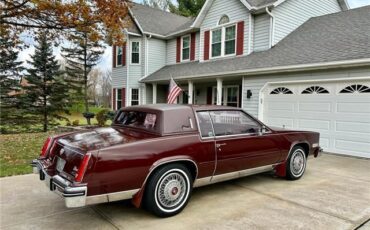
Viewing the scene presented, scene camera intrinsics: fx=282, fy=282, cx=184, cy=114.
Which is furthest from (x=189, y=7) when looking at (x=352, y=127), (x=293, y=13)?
(x=352, y=127)

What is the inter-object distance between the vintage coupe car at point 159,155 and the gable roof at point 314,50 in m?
4.56

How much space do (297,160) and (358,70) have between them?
161 inches

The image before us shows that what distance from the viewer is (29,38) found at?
11.6 metres

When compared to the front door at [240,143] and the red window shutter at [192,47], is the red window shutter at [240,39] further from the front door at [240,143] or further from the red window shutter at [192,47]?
the front door at [240,143]

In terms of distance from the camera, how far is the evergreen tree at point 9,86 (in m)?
18.6

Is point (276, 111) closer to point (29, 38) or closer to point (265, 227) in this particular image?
point (265, 227)

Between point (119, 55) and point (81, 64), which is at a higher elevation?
point (81, 64)

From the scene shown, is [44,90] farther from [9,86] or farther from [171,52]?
[171,52]

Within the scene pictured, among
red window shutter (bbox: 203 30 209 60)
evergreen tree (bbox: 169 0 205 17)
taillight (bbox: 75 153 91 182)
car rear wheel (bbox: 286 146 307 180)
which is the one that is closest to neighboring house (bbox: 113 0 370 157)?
red window shutter (bbox: 203 30 209 60)

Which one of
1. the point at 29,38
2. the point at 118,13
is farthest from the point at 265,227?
the point at 29,38

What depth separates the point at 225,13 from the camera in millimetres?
13570

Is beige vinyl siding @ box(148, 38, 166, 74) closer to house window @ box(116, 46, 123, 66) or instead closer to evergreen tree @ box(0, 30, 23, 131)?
house window @ box(116, 46, 123, 66)

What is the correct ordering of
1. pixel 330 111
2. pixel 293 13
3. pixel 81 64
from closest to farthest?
pixel 330 111 → pixel 293 13 → pixel 81 64

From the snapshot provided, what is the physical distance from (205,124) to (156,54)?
1365cm
